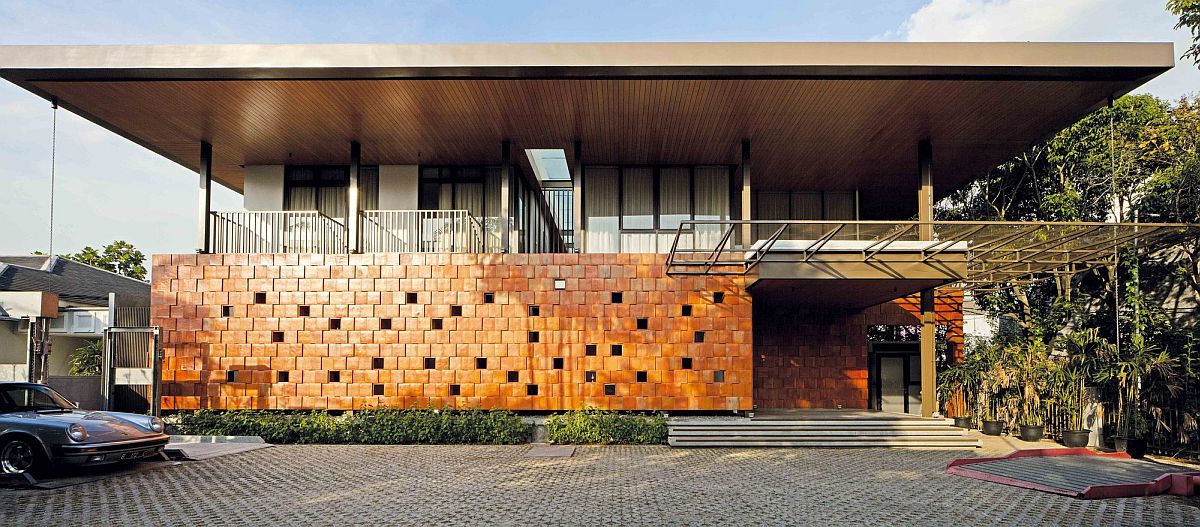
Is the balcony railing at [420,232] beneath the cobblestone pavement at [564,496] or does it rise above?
above

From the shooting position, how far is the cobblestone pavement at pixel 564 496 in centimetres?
833

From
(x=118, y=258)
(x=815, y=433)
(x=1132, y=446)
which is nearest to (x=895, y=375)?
(x=1132, y=446)

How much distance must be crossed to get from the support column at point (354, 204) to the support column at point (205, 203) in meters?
2.87

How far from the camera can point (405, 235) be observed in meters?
18.2

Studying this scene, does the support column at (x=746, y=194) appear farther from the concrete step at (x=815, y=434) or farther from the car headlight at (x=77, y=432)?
the car headlight at (x=77, y=432)

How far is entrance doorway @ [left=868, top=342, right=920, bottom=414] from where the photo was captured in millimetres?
20328

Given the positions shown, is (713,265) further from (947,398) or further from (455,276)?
(947,398)

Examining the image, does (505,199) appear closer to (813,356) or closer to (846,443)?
(846,443)

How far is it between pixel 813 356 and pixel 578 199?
752 centimetres

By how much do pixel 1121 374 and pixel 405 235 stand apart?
14825mm

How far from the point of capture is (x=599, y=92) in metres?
14.1

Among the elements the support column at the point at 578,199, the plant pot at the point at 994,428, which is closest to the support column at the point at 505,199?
the support column at the point at 578,199

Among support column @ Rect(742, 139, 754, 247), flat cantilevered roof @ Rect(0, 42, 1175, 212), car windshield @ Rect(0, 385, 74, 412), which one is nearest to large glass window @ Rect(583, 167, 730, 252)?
flat cantilevered roof @ Rect(0, 42, 1175, 212)

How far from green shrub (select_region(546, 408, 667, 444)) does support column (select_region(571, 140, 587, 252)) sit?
4282mm
